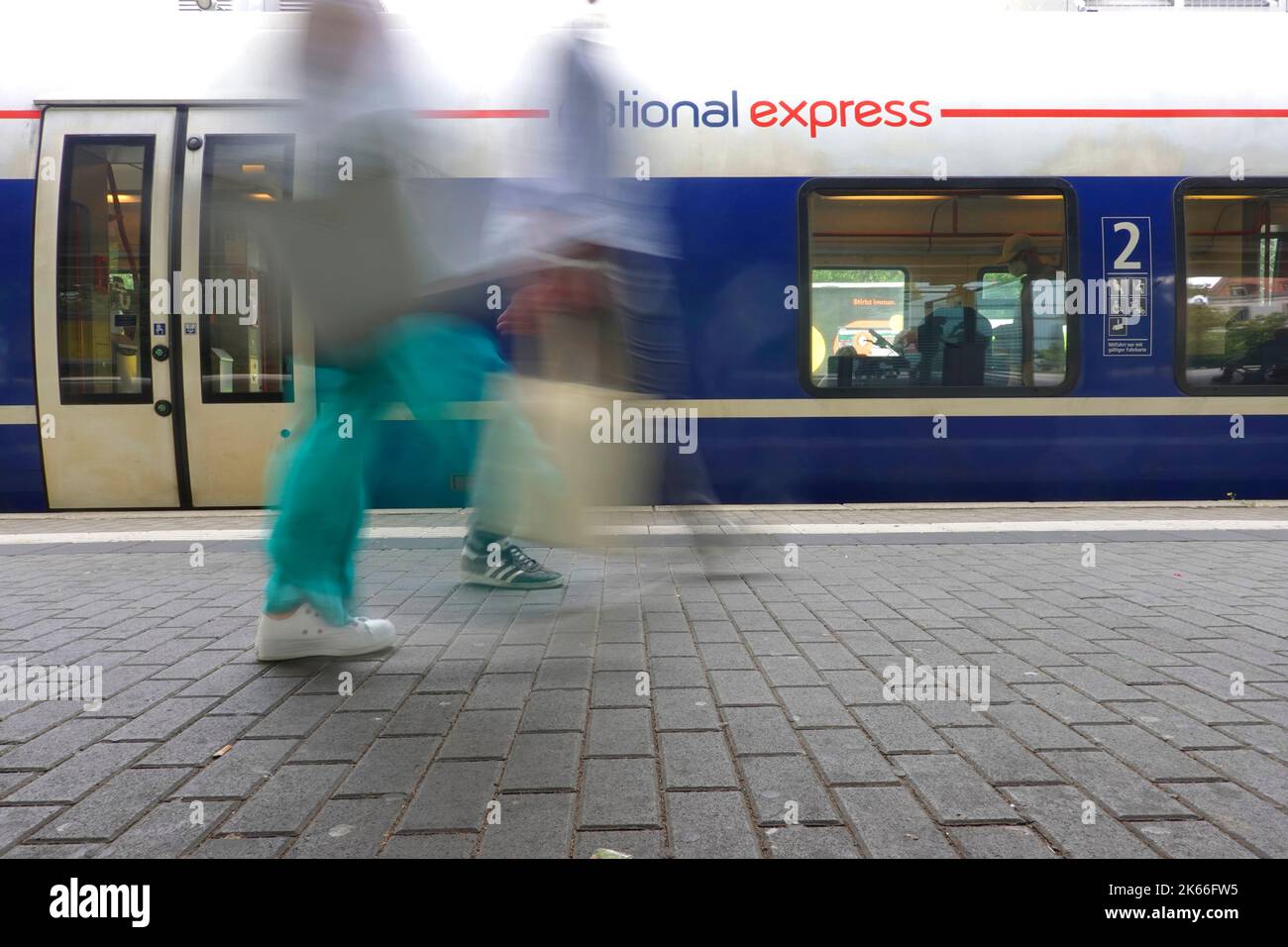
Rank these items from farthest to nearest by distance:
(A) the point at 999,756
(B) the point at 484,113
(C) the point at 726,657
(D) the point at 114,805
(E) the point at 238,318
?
(E) the point at 238,318
(B) the point at 484,113
(C) the point at 726,657
(A) the point at 999,756
(D) the point at 114,805

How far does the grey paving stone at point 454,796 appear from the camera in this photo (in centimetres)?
198

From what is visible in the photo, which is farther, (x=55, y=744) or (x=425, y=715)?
(x=425, y=715)

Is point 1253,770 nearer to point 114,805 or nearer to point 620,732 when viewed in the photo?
point 620,732

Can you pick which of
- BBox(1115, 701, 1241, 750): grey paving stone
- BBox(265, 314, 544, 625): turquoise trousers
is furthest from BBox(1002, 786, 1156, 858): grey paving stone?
BBox(265, 314, 544, 625): turquoise trousers

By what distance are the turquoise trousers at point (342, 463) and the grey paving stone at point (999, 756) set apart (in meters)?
1.99

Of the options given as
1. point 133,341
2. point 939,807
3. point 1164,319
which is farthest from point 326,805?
point 1164,319

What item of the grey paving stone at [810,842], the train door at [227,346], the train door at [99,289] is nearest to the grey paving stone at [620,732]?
the grey paving stone at [810,842]

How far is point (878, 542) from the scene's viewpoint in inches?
210

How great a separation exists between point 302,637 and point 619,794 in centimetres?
151

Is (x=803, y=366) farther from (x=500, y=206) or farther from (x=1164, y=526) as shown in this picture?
(x=500, y=206)

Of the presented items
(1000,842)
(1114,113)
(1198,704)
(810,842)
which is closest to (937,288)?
(1114,113)

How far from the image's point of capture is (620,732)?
252cm

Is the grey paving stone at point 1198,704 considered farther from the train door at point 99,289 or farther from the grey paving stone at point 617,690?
the train door at point 99,289

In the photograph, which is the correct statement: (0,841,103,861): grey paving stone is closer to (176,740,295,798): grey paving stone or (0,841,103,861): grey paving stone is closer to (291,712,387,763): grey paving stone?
(176,740,295,798): grey paving stone
